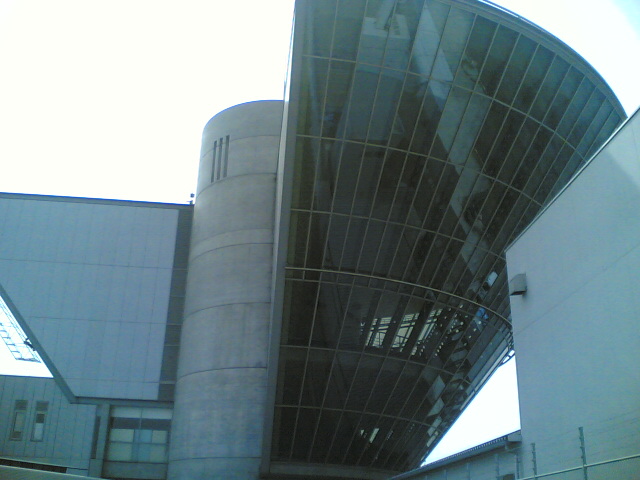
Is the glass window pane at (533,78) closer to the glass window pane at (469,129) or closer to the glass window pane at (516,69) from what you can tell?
the glass window pane at (516,69)

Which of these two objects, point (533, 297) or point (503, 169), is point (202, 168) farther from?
point (533, 297)

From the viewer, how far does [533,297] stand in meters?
19.8

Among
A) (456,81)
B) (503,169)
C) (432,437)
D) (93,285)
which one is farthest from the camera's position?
(93,285)

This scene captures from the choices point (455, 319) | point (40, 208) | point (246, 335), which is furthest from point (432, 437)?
point (40, 208)

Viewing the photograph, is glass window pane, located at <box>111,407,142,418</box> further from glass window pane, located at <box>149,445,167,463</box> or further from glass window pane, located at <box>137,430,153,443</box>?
glass window pane, located at <box>149,445,167,463</box>

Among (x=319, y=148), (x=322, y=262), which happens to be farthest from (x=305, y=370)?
(x=319, y=148)

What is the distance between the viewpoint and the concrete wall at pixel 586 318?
1473 cm

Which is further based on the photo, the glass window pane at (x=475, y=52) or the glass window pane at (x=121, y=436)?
the glass window pane at (x=121, y=436)

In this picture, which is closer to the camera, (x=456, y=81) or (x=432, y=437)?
(x=456, y=81)

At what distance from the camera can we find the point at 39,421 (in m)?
37.6

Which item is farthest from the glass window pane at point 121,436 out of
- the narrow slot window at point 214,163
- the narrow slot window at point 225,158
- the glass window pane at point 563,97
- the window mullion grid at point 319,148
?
the glass window pane at point 563,97

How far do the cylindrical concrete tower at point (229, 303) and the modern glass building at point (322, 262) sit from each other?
0.33ft

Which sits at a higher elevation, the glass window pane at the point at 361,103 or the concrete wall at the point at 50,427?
the glass window pane at the point at 361,103

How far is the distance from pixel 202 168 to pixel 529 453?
1084 inches
